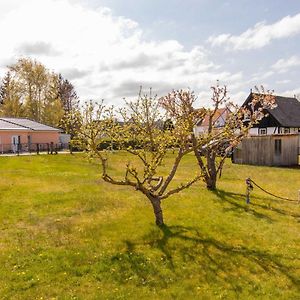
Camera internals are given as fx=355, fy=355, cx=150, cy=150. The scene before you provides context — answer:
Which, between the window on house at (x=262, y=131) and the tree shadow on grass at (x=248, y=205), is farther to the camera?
the window on house at (x=262, y=131)

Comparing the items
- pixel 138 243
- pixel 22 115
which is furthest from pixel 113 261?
pixel 22 115

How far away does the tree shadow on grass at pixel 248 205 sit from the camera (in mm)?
17703

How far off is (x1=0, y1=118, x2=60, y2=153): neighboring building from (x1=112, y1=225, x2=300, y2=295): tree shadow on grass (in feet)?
123

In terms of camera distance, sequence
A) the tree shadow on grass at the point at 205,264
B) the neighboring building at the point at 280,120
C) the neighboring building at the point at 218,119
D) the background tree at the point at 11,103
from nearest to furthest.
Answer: the tree shadow on grass at the point at 205,264
the neighboring building at the point at 218,119
the neighboring building at the point at 280,120
the background tree at the point at 11,103

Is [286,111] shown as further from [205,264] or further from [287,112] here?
[205,264]

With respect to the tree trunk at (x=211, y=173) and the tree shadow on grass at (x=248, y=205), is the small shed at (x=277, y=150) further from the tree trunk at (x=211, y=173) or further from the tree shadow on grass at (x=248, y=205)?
the tree shadow on grass at (x=248, y=205)

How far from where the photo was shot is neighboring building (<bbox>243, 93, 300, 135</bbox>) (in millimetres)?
51781

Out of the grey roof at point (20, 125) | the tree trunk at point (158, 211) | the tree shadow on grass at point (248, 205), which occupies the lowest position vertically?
the tree shadow on grass at point (248, 205)

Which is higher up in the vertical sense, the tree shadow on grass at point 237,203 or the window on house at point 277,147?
the window on house at point 277,147

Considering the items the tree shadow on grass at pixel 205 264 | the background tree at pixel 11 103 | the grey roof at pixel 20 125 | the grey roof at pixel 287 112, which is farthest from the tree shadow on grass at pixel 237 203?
the background tree at pixel 11 103

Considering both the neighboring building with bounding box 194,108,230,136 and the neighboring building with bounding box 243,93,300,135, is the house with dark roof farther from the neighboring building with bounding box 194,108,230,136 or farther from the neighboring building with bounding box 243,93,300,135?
the neighboring building with bounding box 243,93,300,135

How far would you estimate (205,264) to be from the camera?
11.9 m

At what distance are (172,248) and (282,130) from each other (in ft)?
144

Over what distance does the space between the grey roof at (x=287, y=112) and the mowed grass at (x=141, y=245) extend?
32.2m
